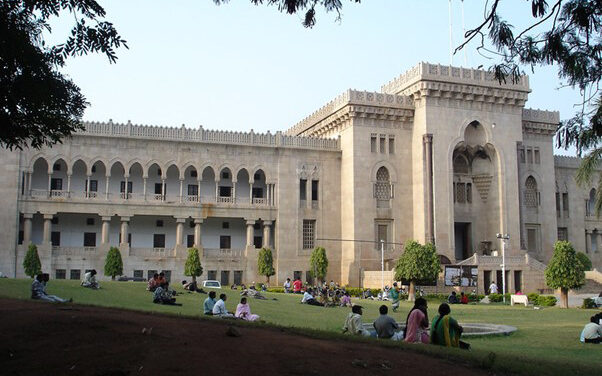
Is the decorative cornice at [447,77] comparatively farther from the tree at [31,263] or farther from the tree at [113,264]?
the tree at [31,263]

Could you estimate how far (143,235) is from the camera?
48.8 meters

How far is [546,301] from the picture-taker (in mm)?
37094

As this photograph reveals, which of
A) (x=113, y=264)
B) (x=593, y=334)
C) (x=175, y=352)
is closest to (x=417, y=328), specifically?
(x=175, y=352)

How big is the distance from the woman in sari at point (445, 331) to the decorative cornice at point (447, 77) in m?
36.9

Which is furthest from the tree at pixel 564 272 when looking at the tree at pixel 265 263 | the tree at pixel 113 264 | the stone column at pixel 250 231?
the tree at pixel 113 264

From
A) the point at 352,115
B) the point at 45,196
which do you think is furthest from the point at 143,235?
the point at 352,115

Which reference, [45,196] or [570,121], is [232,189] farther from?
[570,121]

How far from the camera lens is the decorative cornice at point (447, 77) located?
160 feet

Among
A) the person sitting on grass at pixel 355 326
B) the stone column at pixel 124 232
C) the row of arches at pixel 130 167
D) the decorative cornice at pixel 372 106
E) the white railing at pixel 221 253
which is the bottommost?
the person sitting on grass at pixel 355 326

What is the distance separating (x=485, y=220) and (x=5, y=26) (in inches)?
1791

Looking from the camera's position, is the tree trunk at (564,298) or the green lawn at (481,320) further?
the tree trunk at (564,298)

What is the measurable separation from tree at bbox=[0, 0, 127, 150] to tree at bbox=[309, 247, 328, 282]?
→ 34.0m

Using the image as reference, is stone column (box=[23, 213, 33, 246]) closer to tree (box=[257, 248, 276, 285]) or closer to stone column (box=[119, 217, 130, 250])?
stone column (box=[119, 217, 130, 250])

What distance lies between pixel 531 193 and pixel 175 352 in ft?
159
